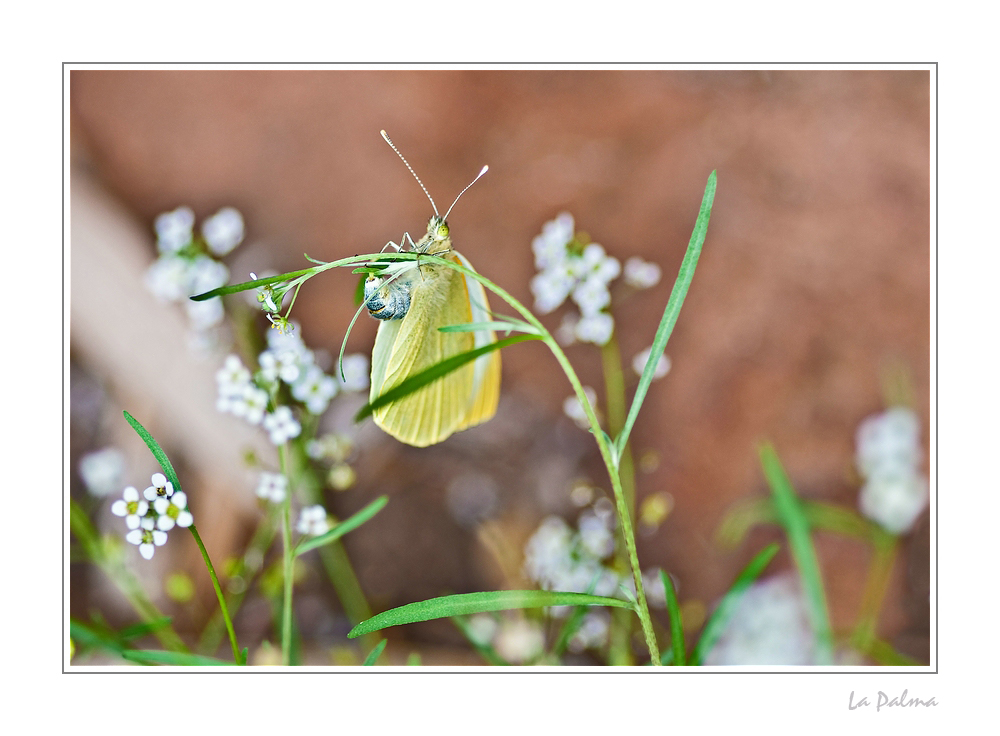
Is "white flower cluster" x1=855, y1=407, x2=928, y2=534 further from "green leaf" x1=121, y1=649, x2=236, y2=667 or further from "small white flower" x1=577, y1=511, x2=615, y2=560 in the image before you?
"green leaf" x1=121, y1=649, x2=236, y2=667

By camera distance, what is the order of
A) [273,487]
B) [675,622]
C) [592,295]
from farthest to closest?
[592,295], [273,487], [675,622]

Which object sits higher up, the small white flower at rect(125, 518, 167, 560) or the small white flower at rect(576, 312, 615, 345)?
the small white flower at rect(576, 312, 615, 345)

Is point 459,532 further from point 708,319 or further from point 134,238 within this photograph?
point 134,238

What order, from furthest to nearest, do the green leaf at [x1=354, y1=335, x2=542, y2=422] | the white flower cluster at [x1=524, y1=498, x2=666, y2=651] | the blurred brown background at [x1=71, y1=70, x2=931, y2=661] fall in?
the blurred brown background at [x1=71, y1=70, x2=931, y2=661], the white flower cluster at [x1=524, y1=498, x2=666, y2=651], the green leaf at [x1=354, y1=335, x2=542, y2=422]

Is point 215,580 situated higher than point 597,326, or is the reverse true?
point 597,326

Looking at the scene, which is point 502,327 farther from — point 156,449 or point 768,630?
point 768,630

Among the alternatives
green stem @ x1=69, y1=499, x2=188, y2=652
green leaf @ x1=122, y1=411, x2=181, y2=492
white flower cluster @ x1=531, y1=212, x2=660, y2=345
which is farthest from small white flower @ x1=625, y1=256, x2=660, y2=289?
green stem @ x1=69, y1=499, x2=188, y2=652

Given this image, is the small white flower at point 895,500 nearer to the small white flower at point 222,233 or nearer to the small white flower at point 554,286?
the small white flower at point 554,286
